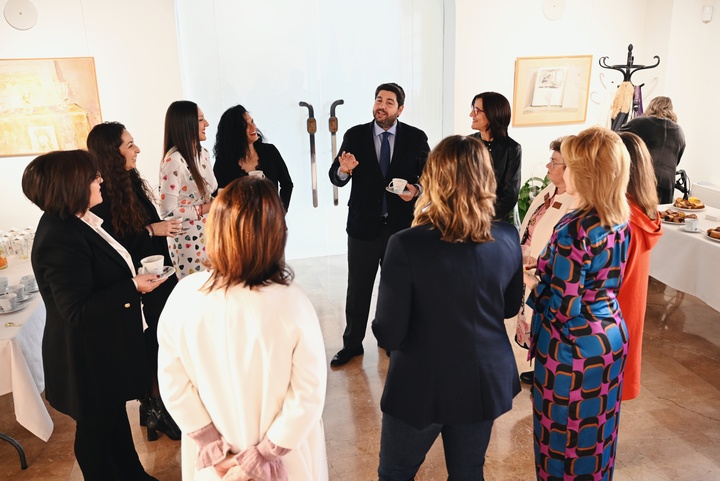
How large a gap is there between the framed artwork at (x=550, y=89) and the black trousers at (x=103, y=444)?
16.6 ft

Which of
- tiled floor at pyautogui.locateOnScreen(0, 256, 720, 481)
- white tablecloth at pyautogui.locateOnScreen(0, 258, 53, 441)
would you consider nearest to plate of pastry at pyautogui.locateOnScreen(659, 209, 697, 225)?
tiled floor at pyautogui.locateOnScreen(0, 256, 720, 481)

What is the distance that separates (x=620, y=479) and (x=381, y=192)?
6.41 ft

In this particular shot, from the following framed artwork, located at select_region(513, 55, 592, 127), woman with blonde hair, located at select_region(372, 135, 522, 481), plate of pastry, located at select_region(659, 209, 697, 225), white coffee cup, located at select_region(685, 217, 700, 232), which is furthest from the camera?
framed artwork, located at select_region(513, 55, 592, 127)

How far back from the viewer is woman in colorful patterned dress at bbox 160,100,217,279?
299 centimetres

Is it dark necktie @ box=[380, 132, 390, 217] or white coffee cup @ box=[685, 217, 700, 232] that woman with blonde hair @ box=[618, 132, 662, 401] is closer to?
dark necktie @ box=[380, 132, 390, 217]

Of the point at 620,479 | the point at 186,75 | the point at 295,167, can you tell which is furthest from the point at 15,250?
the point at 620,479

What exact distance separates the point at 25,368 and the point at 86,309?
93 cm

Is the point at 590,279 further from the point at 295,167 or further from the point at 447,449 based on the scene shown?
the point at 295,167

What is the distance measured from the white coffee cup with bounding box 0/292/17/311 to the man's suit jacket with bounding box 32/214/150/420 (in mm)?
870

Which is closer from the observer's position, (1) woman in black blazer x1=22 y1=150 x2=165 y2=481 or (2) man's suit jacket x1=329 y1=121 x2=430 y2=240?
(1) woman in black blazer x1=22 y1=150 x2=165 y2=481

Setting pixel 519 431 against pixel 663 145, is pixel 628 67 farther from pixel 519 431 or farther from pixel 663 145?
pixel 519 431

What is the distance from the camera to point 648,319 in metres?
4.27

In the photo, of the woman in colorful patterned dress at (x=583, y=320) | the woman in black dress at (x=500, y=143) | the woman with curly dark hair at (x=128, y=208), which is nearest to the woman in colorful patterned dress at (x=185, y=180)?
the woman with curly dark hair at (x=128, y=208)

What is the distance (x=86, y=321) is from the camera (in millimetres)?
2014
